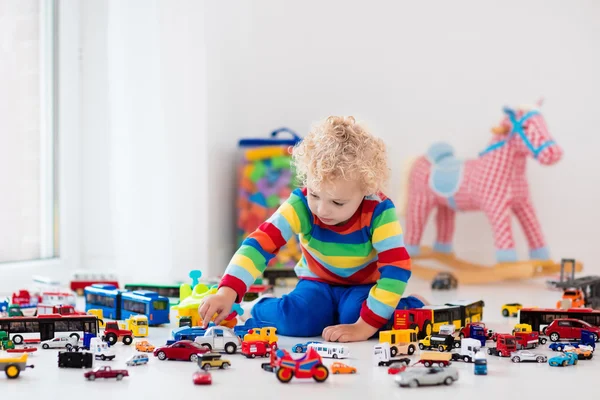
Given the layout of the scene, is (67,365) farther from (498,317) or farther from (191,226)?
(191,226)

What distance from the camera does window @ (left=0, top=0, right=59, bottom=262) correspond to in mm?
2660

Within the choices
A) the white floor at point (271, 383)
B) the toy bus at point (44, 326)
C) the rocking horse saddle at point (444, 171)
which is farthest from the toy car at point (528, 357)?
the rocking horse saddle at point (444, 171)

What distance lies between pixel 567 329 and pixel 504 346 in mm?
222

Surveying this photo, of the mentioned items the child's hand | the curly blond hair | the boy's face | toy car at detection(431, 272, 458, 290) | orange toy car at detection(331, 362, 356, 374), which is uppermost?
the curly blond hair

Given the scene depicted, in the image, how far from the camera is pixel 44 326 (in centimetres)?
162

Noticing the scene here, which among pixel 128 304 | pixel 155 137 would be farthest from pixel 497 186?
pixel 128 304

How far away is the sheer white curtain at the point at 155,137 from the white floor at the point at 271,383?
1222 mm

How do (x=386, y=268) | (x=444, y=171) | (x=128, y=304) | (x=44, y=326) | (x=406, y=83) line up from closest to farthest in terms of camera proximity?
Answer: (x=44, y=326) < (x=386, y=268) < (x=128, y=304) < (x=444, y=171) < (x=406, y=83)

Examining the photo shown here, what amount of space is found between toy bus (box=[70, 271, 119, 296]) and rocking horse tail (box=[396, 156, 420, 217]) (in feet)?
3.99

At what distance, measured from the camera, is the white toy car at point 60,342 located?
5.07 ft

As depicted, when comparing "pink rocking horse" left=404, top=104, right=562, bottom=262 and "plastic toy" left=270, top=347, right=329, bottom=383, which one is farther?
"pink rocking horse" left=404, top=104, right=562, bottom=262

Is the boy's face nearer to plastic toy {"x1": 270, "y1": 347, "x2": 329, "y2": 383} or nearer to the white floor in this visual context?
A: the white floor

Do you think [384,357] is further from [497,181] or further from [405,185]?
[405,185]

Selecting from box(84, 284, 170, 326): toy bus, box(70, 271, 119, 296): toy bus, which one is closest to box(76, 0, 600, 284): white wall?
box(70, 271, 119, 296): toy bus
